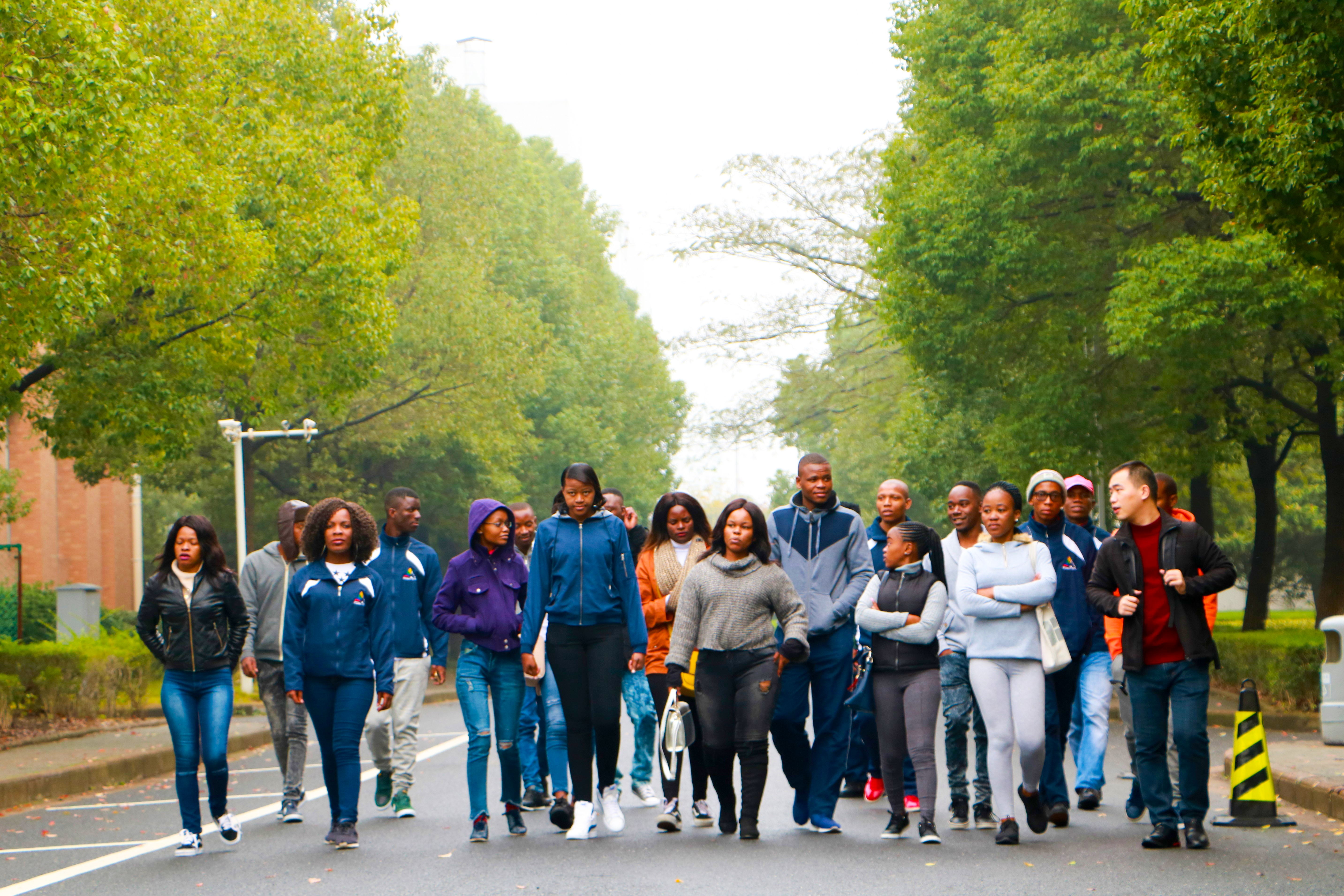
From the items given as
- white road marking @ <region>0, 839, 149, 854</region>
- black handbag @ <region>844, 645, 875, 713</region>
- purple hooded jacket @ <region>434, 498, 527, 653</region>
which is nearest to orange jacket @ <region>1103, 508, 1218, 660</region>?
black handbag @ <region>844, 645, 875, 713</region>

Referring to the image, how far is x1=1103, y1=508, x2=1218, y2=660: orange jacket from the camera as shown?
8352 mm

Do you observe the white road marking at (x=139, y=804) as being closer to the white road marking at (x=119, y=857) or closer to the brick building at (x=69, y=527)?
the white road marking at (x=119, y=857)

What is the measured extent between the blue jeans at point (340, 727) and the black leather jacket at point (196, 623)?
23.0 inches

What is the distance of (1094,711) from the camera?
30.4ft

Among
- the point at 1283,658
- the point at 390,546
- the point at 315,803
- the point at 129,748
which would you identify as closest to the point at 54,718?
the point at 129,748

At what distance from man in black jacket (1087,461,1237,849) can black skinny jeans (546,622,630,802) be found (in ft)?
8.56

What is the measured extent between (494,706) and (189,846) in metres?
1.81

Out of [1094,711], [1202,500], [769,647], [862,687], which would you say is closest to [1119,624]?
[1094,711]

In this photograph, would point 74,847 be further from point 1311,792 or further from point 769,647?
point 1311,792

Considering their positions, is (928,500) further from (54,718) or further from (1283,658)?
(54,718)

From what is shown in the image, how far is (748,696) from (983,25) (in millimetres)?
17036

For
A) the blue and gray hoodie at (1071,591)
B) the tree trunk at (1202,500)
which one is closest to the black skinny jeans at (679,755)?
the blue and gray hoodie at (1071,591)

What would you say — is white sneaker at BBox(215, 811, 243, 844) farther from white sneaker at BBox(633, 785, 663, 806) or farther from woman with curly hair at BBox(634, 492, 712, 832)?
white sneaker at BBox(633, 785, 663, 806)

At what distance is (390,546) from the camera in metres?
9.85
